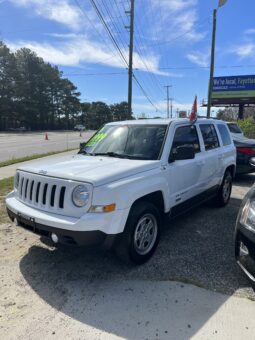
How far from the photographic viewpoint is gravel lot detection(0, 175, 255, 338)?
332 cm

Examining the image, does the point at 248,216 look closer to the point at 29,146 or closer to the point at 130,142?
the point at 130,142

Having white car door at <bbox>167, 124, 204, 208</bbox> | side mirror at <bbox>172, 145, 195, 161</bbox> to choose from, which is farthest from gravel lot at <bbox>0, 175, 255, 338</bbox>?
side mirror at <bbox>172, 145, 195, 161</bbox>

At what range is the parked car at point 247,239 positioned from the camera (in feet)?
10.1

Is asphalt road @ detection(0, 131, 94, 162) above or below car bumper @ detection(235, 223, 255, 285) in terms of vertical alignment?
below

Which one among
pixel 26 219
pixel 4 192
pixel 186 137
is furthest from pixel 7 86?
pixel 26 219

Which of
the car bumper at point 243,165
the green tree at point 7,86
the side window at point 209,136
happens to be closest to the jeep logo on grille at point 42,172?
the side window at point 209,136

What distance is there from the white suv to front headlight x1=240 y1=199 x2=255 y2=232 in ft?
3.70

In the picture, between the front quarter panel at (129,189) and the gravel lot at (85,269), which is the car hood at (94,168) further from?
the gravel lot at (85,269)

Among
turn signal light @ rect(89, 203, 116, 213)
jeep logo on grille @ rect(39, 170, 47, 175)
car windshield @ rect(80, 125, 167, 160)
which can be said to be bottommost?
turn signal light @ rect(89, 203, 116, 213)

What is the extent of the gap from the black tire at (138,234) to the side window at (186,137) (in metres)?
1.00

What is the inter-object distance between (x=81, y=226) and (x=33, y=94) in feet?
237

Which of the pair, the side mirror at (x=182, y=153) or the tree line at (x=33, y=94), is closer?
the side mirror at (x=182, y=153)

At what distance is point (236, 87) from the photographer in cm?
4488

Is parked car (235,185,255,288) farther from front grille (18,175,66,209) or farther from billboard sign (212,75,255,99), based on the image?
billboard sign (212,75,255,99)
